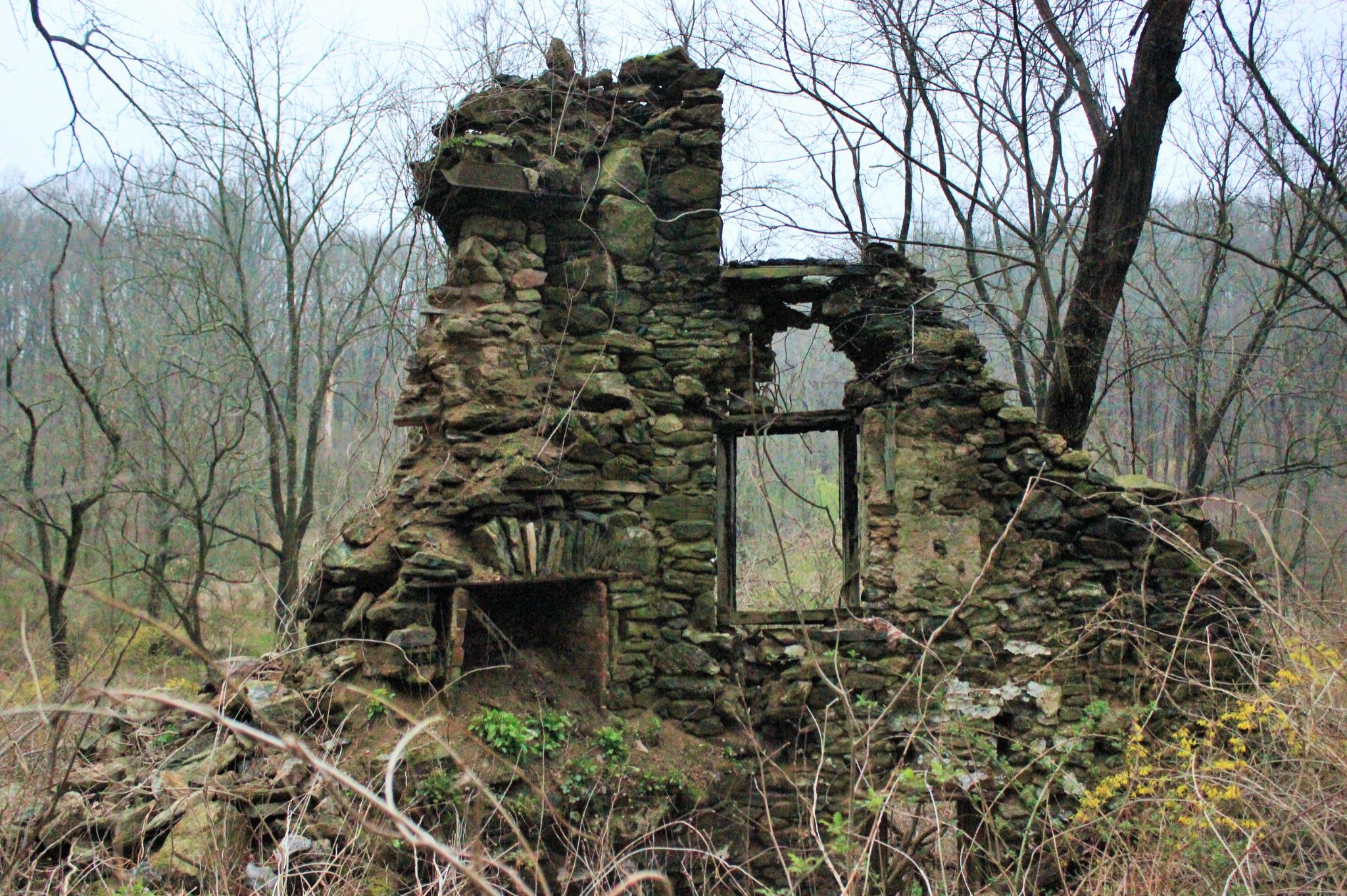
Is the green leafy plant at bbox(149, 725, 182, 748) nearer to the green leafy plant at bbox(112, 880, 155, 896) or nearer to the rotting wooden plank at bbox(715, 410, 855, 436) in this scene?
the green leafy plant at bbox(112, 880, 155, 896)

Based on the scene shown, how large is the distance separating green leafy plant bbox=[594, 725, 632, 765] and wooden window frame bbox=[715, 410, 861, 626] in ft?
3.50

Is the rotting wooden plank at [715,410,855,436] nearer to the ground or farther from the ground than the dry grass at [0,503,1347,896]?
farther from the ground

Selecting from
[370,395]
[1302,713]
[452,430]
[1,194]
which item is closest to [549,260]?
[452,430]

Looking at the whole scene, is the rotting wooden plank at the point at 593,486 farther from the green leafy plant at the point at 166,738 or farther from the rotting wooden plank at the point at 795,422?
the green leafy plant at the point at 166,738

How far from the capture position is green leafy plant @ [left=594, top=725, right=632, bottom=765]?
541 centimetres

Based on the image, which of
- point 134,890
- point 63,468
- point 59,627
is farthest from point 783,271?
point 63,468

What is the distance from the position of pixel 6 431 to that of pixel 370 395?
4.62 metres

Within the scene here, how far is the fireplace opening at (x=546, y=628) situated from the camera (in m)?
5.72

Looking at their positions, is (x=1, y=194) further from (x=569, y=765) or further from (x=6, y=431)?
(x=569, y=765)

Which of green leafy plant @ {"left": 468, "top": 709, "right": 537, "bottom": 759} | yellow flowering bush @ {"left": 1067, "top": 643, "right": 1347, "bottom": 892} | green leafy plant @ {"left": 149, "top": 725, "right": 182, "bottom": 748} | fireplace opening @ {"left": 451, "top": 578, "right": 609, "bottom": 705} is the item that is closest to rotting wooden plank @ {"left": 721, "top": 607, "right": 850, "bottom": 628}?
fireplace opening @ {"left": 451, "top": 578, "right": 609, "bottom": 705}

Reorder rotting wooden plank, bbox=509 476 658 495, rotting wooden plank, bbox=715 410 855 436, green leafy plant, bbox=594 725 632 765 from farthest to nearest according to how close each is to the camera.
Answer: rotting wooden plank, bbox=715 410 855 436
rotting wooden plank, bbox=509 476 658 495
green leafy plant, bbox=594 725 632 765

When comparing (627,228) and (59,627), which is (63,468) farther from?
(627,228)

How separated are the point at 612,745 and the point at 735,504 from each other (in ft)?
6.18

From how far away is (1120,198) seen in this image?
758 cm
